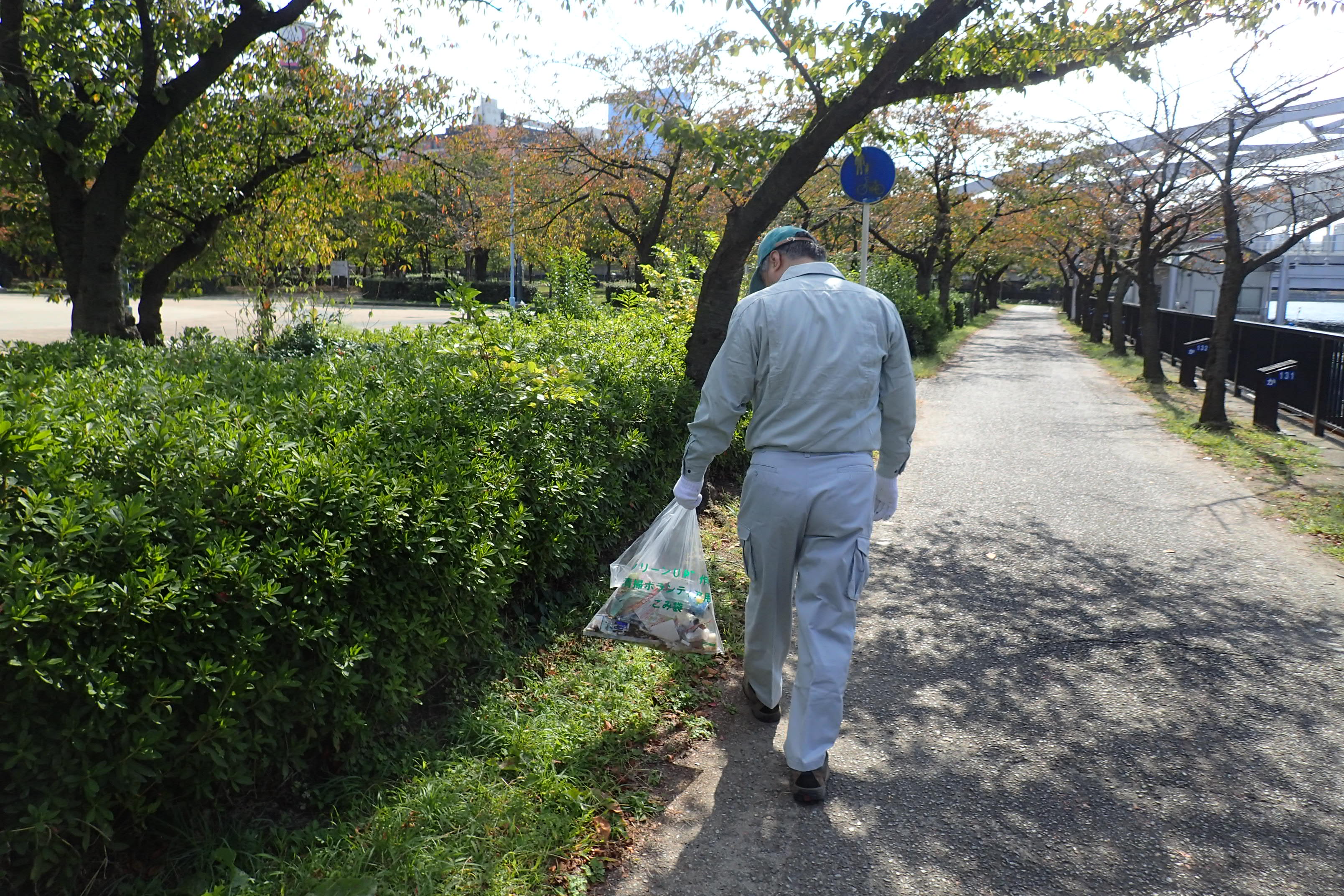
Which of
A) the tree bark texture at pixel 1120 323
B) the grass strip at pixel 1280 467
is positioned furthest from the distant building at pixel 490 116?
the tree bark texture at pixel 1120 323

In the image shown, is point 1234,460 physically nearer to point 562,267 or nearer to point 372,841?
point 562,267

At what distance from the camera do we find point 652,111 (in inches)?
285

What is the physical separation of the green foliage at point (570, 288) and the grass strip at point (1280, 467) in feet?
20.8

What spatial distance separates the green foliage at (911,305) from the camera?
787 inches

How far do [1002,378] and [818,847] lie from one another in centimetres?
1572

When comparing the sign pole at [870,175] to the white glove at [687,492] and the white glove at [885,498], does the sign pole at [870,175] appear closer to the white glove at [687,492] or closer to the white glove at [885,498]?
the white glove at [885,498]

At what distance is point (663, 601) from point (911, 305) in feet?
59.6

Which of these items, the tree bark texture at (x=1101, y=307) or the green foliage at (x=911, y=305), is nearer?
the green foliage at (x=911, y=305)

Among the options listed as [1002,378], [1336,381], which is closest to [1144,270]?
[1002,378]

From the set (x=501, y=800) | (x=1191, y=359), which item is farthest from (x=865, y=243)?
(x=1191, y=359)

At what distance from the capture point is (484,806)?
2.92 metres

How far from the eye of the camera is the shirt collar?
343 centimetres

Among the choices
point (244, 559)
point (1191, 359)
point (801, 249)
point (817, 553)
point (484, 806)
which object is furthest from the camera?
point (1191, 359)

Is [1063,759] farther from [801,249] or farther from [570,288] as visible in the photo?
[570,288]
